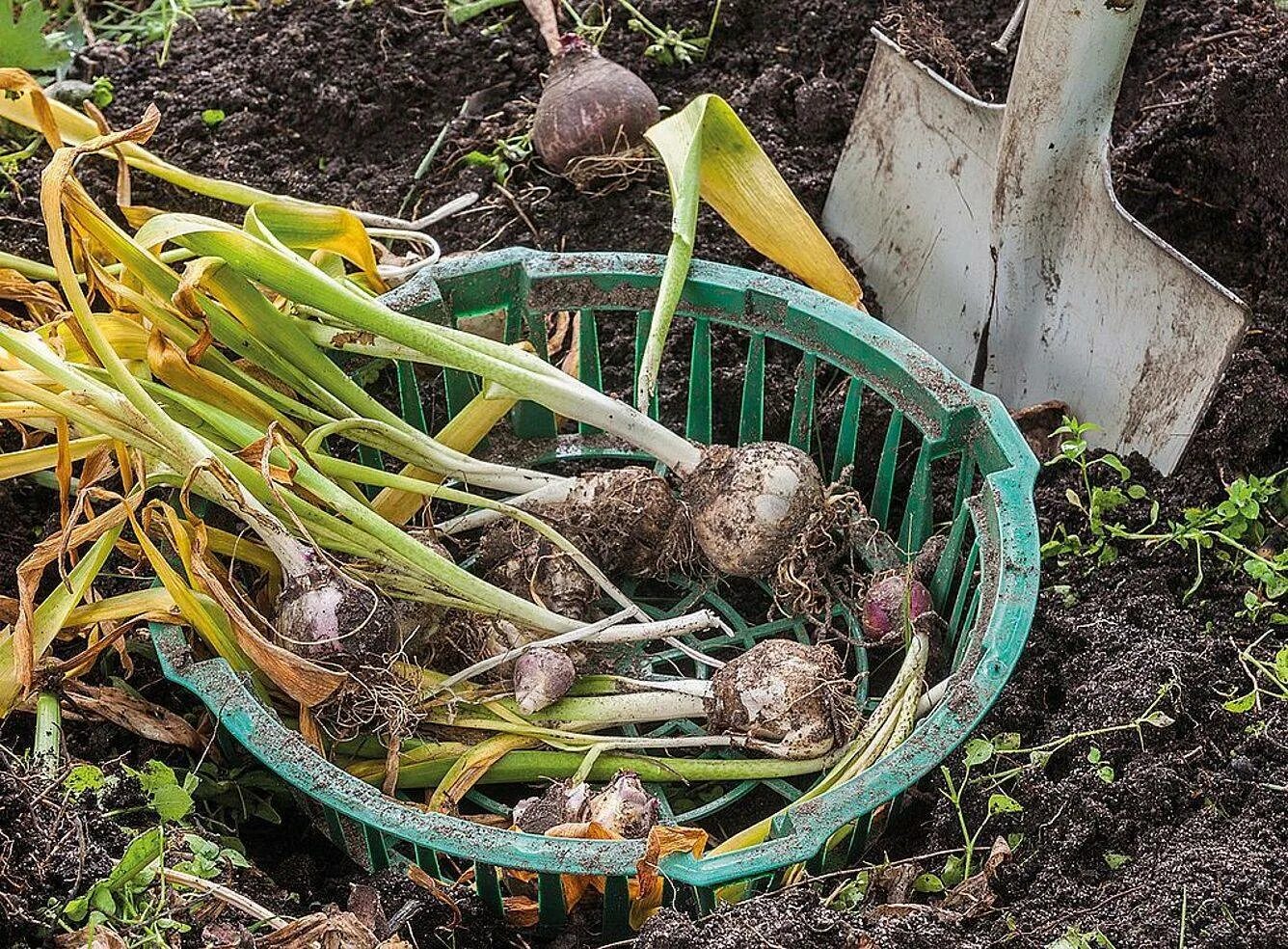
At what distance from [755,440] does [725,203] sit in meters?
0.33

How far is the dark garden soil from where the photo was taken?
1305 mm

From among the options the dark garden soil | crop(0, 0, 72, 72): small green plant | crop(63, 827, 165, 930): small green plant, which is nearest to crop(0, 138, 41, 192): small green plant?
the dark garden soil

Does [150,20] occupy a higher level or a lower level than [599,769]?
higher

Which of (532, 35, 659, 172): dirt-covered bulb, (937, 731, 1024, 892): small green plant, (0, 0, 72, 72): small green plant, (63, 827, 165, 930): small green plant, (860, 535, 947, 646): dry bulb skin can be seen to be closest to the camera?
(63, 827, 165, 930): small green plant

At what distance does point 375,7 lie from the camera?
98.5 inches

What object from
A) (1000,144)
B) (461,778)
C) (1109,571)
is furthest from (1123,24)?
(461,778)

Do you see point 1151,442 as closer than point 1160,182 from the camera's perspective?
Yes

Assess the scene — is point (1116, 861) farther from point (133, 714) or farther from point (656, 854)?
point (133, 714)

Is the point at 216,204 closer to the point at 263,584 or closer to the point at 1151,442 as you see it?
the point at 263,584

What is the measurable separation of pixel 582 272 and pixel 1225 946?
1099mm

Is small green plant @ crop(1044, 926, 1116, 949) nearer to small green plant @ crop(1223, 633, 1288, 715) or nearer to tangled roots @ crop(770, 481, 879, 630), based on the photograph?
small green plant @ crop(1223, 633, 1288, 715)

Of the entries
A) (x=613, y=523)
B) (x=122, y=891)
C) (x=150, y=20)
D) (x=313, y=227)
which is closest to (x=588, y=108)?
(x=313, y=227)

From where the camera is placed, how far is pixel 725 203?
187 centimetres

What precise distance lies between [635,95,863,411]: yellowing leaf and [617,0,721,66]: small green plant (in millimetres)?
596
